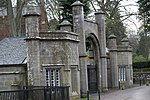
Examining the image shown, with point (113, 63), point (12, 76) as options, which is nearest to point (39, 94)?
point (12, 76)

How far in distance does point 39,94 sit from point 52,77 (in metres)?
4.84

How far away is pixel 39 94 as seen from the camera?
21.0 metres

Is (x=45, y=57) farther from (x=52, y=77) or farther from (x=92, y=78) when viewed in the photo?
(x=92, y=78)

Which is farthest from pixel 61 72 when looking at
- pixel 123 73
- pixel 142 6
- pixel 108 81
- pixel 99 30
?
pixel 142 6

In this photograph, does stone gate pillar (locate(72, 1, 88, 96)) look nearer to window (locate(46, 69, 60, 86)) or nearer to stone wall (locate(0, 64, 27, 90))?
window (locate(46, 69, 60, 86))

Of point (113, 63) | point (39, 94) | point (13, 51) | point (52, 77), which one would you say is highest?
point (13, 51)

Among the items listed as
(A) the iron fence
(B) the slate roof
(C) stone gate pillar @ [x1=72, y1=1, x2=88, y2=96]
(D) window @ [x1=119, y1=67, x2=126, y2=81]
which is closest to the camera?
(A) the iron fence

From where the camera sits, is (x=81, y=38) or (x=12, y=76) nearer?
(x=12, y=76)

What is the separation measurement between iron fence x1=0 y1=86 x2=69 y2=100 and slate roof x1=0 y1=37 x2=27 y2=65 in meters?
5.81

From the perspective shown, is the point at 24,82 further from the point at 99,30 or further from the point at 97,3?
the point at 97,3

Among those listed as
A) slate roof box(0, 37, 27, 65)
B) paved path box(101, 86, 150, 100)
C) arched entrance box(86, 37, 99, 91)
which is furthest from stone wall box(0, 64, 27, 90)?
arched entrance box(86, 37, 99, 91)

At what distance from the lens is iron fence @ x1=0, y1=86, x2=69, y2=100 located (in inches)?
723

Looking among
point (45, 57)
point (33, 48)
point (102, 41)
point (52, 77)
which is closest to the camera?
point (33, 48)

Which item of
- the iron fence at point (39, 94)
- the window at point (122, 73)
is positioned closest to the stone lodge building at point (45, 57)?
the iron fence at point (39, 94)
